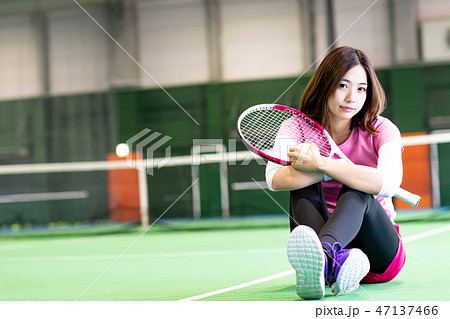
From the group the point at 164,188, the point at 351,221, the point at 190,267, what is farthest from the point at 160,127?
the point at 351,221

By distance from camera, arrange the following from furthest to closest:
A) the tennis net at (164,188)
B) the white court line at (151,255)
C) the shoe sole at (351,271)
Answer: the tennis net at (164,188)
the white court line at (151,255)
the shoe sole at (351,271)

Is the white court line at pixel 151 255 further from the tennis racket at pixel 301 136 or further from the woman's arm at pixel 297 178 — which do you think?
the woman's arm at pixel 297 178

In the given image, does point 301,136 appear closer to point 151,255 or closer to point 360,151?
point 360,151

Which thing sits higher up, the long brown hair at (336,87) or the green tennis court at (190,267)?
the long brown hair at (336,87)

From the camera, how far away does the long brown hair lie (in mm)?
2451

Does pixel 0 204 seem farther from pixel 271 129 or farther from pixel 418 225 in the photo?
pixel 271 129

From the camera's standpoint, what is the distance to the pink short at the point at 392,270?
2525mm

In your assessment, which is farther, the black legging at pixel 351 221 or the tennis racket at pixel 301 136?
the tennis racket at pixel 301 136

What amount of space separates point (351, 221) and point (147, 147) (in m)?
8.24

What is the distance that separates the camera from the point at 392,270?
257 cm

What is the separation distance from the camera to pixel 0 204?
955 cm

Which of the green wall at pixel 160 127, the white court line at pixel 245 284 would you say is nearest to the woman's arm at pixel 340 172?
the white court line at pixel 245 284
